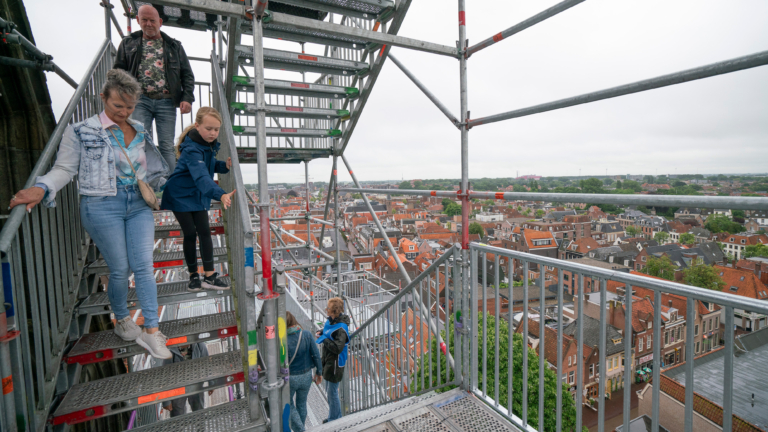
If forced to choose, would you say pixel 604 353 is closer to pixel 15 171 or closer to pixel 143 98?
pixel 143 98

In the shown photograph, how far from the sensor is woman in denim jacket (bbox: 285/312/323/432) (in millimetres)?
3918

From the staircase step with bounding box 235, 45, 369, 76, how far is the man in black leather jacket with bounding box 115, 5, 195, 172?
2.37ft

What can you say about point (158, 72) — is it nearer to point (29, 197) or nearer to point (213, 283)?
point (29, 197)

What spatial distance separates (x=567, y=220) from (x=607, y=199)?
4240cm

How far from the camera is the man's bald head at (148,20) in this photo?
3.08 m

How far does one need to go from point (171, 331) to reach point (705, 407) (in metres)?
3.38

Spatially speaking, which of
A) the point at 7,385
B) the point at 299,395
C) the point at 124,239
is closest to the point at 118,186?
the point at 124,239

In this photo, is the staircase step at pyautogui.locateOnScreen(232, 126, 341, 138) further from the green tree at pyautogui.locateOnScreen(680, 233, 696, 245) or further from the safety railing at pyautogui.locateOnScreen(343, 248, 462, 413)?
the green tree at pyautogui.locateOnScreen(680, 233, 696, 245)

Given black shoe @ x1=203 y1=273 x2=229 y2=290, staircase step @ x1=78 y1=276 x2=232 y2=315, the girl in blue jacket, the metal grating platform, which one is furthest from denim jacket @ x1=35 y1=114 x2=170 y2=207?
the metal grating platform

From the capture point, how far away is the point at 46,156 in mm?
2148

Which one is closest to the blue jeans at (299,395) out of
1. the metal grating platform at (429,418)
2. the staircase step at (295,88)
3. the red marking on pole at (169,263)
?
the red marking on pole at (169,263)

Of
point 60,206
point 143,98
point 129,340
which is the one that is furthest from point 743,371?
point 143,98

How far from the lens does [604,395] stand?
174 centimetres

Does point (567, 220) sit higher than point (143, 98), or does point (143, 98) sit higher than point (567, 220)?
point (143, 98)
